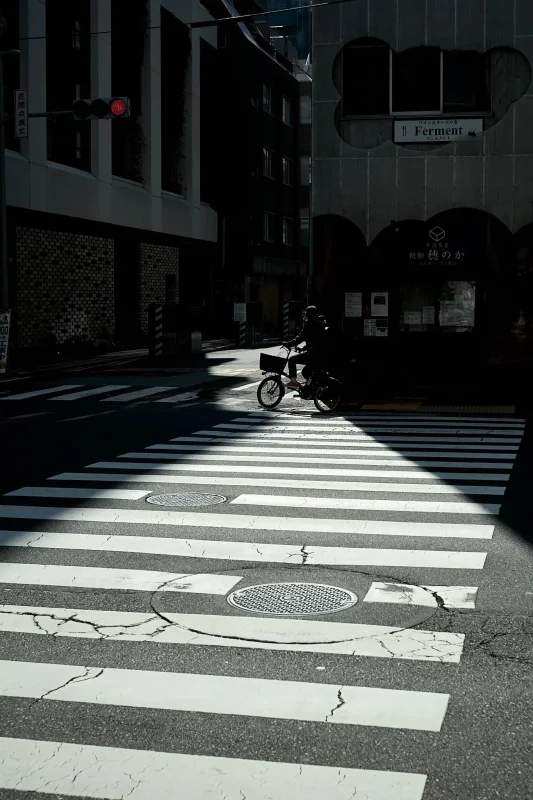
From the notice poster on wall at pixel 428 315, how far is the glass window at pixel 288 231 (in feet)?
163

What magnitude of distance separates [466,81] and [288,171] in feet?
165

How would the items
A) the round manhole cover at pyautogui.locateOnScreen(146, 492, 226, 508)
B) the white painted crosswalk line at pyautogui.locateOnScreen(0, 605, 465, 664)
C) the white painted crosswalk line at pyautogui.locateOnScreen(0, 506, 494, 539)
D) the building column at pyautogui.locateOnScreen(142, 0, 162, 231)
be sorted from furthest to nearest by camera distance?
the building column at pyautogui.locateOnScreen(142, 0, 162, 231) < the round manhole cover at pyautogui.locateOnScreen(146, 492, 226, 508) < the white painted crosswalk line at pyautogui.locateOnScreen(0, 506, 494, 539) < the white painted crosswalk line at pyautogui.locateOnScreen(0, 605, 465, 664)

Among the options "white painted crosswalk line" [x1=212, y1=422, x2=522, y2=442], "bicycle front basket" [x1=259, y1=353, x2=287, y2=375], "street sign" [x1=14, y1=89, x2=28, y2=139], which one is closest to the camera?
"white painted crosswalk line" [x1=212, y1=422, x2=522, y2=442]

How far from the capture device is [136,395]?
78.6ft

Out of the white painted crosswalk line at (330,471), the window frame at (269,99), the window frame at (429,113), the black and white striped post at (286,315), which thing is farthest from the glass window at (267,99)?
the white painted crosswalk line at (330,471)

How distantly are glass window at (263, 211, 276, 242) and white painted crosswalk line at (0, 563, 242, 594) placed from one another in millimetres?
61597

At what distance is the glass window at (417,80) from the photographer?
77.9 ft

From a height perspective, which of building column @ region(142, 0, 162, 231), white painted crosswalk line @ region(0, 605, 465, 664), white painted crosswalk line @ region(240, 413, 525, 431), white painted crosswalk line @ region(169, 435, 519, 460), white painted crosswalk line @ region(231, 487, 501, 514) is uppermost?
building column @ region(142, 0, 162, 231)

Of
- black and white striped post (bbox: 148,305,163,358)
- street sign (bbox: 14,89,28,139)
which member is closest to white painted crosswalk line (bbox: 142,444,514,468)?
street sign (bbox: 14,89,28,139)

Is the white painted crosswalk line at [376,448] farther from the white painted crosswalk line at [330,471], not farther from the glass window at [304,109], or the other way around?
the glass window at [304,109]

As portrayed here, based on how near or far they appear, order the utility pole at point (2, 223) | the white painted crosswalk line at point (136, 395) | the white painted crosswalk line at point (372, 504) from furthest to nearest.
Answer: the utility pole at point (2, 223) < the white painted crosswalk line at point (136, 395) < the white painted crosswalk line at point (372, 504)

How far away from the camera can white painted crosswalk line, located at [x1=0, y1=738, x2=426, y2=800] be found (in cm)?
419

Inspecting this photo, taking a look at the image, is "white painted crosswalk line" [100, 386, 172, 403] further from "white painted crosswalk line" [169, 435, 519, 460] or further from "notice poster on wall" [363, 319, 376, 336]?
"white painted crosswalk line" [169, 435, 519, 460]

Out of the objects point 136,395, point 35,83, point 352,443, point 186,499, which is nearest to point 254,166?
point 35,83
